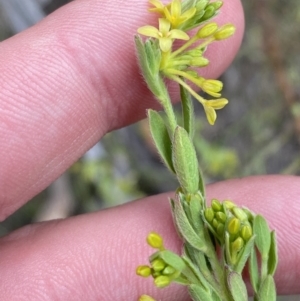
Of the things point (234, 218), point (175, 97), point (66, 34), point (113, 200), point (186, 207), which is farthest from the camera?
point (113, 200)

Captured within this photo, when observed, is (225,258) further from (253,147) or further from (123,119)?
(253,147)

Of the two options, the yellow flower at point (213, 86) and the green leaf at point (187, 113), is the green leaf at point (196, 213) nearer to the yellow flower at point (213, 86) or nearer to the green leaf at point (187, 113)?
the green leaf at point (187, 113)

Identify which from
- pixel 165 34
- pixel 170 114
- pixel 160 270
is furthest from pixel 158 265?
pixel 165 34

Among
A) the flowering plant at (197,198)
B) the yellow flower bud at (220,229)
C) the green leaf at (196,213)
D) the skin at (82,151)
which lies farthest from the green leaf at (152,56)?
the yellow flower bud at (220,229)

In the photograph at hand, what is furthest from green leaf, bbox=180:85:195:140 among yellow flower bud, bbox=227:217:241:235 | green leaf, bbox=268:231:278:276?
green leaf, bbox=268:231:278:276

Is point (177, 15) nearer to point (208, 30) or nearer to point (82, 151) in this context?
point (208, 30)

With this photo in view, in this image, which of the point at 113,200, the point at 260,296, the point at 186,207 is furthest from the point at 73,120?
the point at 113,200

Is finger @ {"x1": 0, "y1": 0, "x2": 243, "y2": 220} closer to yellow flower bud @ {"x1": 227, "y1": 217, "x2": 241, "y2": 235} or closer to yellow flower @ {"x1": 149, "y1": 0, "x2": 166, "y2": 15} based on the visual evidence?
yellow flower @ {"x1": 149, "y1": 0, "x2": 166, "y2": 15}
